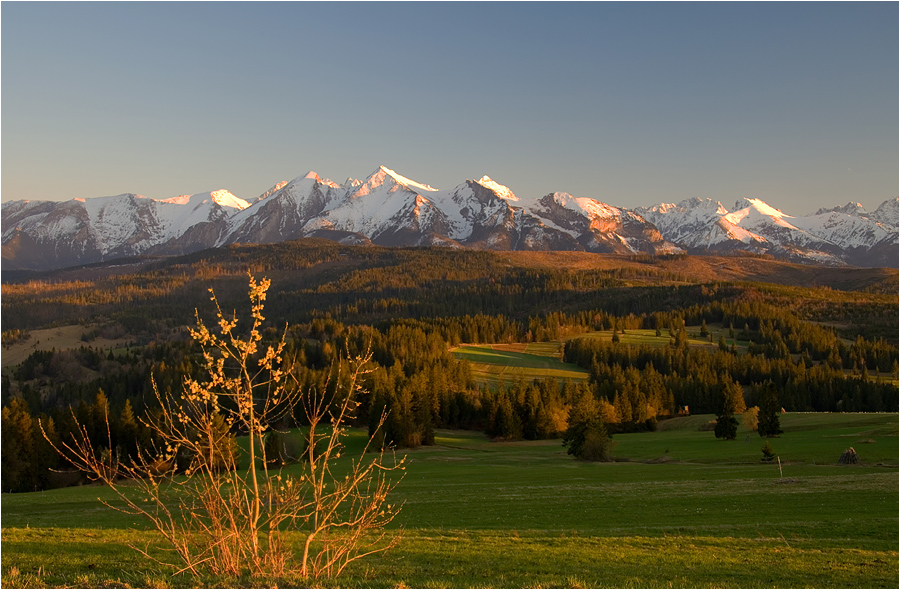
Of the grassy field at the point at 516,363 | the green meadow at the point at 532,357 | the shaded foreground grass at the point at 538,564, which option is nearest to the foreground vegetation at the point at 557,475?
the shaded foreground grass at the point at 538,564

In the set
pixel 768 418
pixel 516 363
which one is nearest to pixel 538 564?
pixel 768 418

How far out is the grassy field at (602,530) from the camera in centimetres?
1694

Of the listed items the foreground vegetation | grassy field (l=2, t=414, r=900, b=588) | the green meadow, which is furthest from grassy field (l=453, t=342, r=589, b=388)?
grassy field (l=2, t=414, r=900, b=588)

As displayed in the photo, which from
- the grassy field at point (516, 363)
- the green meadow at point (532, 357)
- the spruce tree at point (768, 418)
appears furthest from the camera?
the green meadow at point (532, 357)

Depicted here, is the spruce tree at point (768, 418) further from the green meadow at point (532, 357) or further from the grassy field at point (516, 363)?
the grassy field at point (516, 363)

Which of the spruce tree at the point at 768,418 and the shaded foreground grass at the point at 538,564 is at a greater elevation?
the shaded foreground grass at the point at 538,564

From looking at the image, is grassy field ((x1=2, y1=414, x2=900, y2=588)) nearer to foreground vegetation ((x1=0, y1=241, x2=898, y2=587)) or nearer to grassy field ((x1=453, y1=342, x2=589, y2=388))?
foreground vegetation ((x1=0, y1=241, x2=898, y2=587))

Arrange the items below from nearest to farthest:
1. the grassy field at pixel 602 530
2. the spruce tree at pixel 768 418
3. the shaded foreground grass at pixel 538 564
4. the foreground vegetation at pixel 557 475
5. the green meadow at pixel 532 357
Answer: the shaded foreground grass at pixel 538 564, the grassy field at pixel 602 530, the foreground vegetation at pixel 557 475, the spruce tree at pixel 768 418, the green meadow at pixel 532 357

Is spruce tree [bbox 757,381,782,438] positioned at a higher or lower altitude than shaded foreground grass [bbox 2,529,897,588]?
lower

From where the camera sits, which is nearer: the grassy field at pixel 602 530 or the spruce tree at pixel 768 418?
the grassy field at pixel 602 530

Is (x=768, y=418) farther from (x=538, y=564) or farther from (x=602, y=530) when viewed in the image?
(x=538, y=564)

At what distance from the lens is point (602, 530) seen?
82.4ft

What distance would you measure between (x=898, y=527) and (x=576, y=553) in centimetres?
1293

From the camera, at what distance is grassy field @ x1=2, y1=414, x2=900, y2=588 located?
16.9 metres
